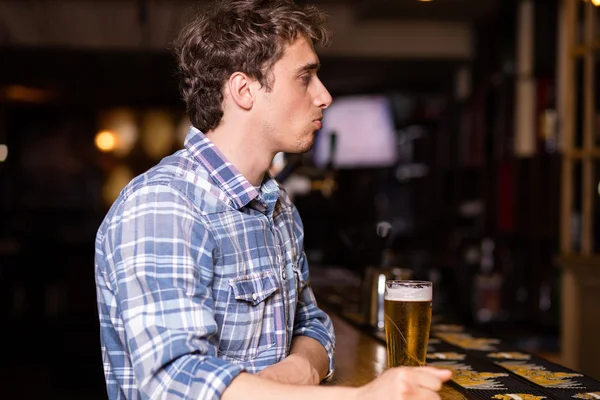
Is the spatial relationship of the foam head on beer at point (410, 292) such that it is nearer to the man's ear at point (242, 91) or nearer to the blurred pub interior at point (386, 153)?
the man's ear at point (242, 91)

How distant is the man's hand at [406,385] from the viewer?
3.63 feet

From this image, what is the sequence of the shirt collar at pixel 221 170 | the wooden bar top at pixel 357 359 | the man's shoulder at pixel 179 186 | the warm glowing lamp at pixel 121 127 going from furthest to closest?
the warm glowing lamp at pixel 121 127
the wooden bar top at pixel 357 359
the shirt collar at pixel 221 170
the man's shoulder at pixel 179 186

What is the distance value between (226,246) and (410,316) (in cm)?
41

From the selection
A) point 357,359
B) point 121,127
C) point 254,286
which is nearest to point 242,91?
point 254,286

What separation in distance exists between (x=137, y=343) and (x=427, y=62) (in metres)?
6.43

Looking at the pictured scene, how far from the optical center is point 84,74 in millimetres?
7191

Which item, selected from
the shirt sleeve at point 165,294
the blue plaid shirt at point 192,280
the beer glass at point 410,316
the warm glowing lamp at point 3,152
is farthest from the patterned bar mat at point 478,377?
the warm glowing lamp at point 3,152

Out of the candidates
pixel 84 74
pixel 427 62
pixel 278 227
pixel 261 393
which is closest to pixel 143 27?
pixel 84 74

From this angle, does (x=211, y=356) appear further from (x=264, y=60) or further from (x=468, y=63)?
(x=468, y=63)

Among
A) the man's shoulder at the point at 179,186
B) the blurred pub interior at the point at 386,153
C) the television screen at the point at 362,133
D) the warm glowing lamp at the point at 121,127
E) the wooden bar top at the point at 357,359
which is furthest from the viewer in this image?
the warm glowing lamp at the point at 121,127

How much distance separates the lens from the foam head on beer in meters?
1.48

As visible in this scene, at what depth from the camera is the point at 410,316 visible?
149 cm

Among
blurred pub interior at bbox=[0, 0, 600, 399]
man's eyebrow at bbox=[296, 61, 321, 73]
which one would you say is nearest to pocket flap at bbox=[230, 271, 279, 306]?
man's eyebrow at bbox=[296, 61, 321, 73]

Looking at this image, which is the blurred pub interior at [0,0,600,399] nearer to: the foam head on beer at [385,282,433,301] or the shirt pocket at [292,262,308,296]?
the shirt pocket at [292,262,308,296]
